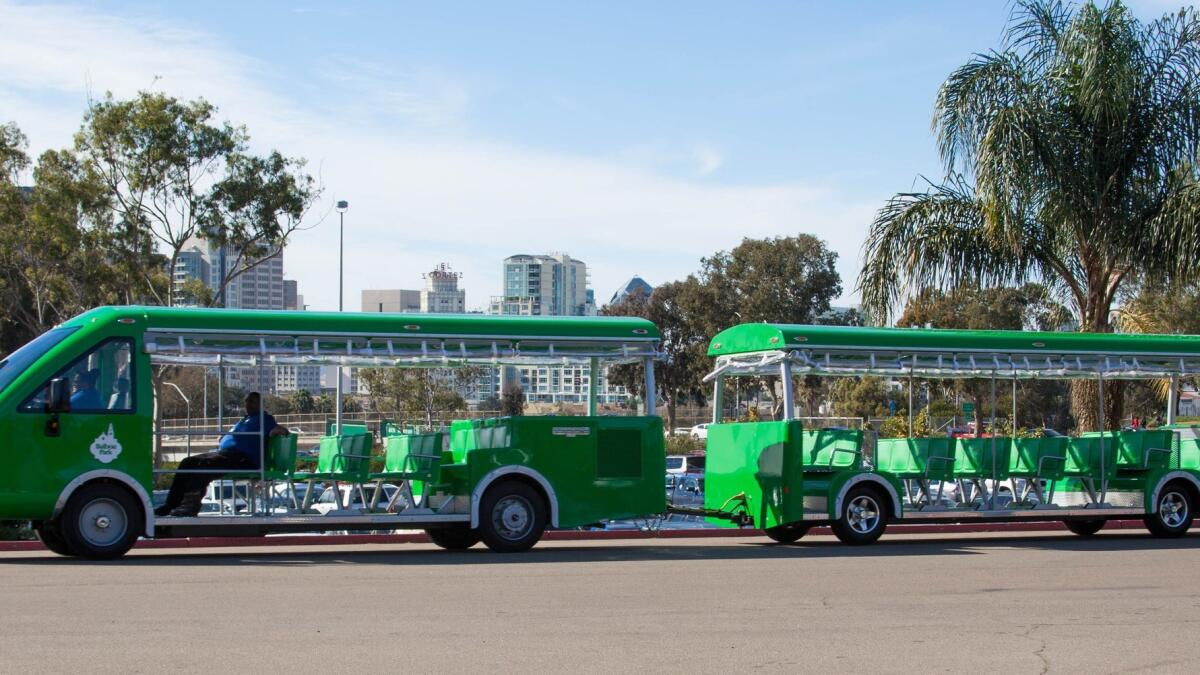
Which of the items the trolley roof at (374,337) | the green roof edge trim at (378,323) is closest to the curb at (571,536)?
the trolley roof at (374,337)

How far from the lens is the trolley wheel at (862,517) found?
17.6 metres

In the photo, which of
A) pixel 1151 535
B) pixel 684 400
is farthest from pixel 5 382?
pixel 684 400

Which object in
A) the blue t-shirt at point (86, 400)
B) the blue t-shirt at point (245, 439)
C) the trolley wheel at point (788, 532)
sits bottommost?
the trolley wheel at point (788, 532)

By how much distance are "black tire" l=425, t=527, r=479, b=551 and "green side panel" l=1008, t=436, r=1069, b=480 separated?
7418mm

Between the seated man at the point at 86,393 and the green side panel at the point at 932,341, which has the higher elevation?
the green side panel at the point at 932,341

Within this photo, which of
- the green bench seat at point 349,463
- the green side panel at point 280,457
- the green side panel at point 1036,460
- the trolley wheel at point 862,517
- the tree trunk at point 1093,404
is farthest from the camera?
the tree trunk at point 1093,404

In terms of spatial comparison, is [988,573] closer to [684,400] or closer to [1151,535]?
[1151,535]

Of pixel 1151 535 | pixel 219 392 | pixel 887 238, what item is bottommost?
pixel 1151 535

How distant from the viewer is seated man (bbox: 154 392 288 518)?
15.2 meters

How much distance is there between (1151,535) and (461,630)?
1346 centimetres

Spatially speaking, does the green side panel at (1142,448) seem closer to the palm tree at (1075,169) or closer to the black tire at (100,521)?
the palm tree at (1075,169)

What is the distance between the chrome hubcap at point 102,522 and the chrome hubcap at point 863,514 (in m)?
8.86

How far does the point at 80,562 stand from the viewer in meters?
14.3

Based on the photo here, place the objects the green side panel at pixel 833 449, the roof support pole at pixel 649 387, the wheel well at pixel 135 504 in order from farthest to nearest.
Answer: the green side panel at pixel 833 449 → the roof support pole at pixel 649 387 → the wheel well at pixel 135 504
